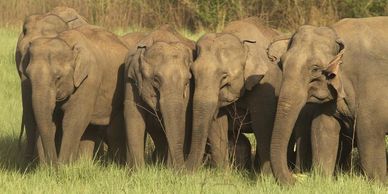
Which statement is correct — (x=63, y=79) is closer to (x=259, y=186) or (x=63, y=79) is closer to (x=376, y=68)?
(x=259, y=186)

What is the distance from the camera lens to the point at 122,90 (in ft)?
27.6

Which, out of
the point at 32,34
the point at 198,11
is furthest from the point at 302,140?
the point at 198,11

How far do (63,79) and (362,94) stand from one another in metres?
2.45

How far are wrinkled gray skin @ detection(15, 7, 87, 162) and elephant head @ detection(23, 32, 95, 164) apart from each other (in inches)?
12.3

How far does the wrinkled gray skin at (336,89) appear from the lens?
6676 mm

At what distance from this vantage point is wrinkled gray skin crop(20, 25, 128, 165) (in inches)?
288

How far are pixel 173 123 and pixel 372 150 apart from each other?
1.58 m

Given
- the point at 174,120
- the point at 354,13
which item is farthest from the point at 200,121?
the point at 354,13

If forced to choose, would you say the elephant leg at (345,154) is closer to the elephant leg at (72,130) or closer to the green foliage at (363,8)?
the elephant leg at (72,130)

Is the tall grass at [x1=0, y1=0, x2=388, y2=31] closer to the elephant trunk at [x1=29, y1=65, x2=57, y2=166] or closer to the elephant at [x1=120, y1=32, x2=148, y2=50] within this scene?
the elephant at [x1=120, y1=32, x2=148, y2=50]

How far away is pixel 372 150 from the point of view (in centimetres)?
710

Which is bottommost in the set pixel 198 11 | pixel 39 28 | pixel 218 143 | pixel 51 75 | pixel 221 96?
pixel 198 11

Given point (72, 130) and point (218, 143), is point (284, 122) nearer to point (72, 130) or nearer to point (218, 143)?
point (218, 143)

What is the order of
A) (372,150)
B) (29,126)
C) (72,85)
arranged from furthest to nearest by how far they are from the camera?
(29,126)
(72,85)
(372,150)
